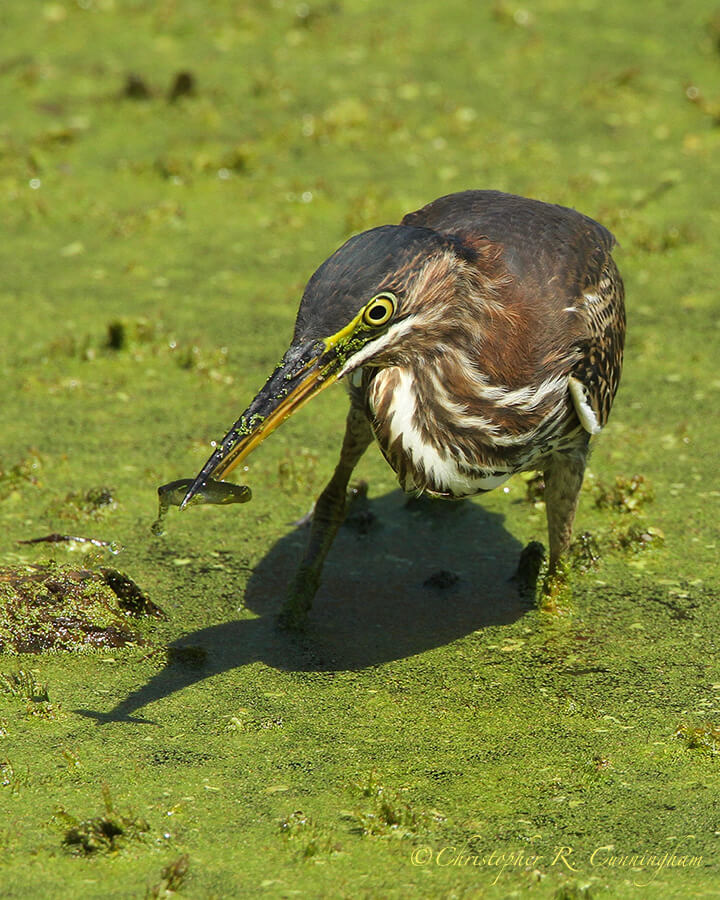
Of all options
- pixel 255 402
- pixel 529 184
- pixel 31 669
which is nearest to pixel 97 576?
pixel 31 669

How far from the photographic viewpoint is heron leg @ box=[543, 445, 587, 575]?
227 inches

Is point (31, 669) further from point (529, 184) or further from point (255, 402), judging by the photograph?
point (529, 184)

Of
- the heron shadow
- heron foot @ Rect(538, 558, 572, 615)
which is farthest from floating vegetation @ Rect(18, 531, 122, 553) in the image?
heron foot @ Rect(538, 558, 572, 615)

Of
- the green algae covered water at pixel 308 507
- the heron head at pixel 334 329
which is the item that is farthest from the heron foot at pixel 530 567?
the heron head at pixel 334 329

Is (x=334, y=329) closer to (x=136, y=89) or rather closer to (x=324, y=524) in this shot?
(x=324, y=524)

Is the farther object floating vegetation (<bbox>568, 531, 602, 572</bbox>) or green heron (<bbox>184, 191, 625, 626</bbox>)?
floating vegetation (<bbox>568, 531, 602, 572</bbox>)

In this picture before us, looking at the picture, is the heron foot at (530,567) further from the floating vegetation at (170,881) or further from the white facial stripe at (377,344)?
the floating vegetation at (170,881)

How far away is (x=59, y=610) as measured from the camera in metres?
5.36

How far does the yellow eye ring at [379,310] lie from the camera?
4.38 metres

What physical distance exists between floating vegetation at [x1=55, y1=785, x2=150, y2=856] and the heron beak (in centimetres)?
106

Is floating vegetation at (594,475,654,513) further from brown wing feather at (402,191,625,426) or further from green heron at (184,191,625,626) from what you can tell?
brown wing feather at (402,191,625,426)

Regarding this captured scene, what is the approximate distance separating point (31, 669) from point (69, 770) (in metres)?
0.75

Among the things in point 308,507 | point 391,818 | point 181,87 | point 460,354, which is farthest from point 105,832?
point 181,87

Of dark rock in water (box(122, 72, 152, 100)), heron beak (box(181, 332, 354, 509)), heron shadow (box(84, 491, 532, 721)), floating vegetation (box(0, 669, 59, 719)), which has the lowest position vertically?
heron shadow (box(84, 491, 532, 721))
